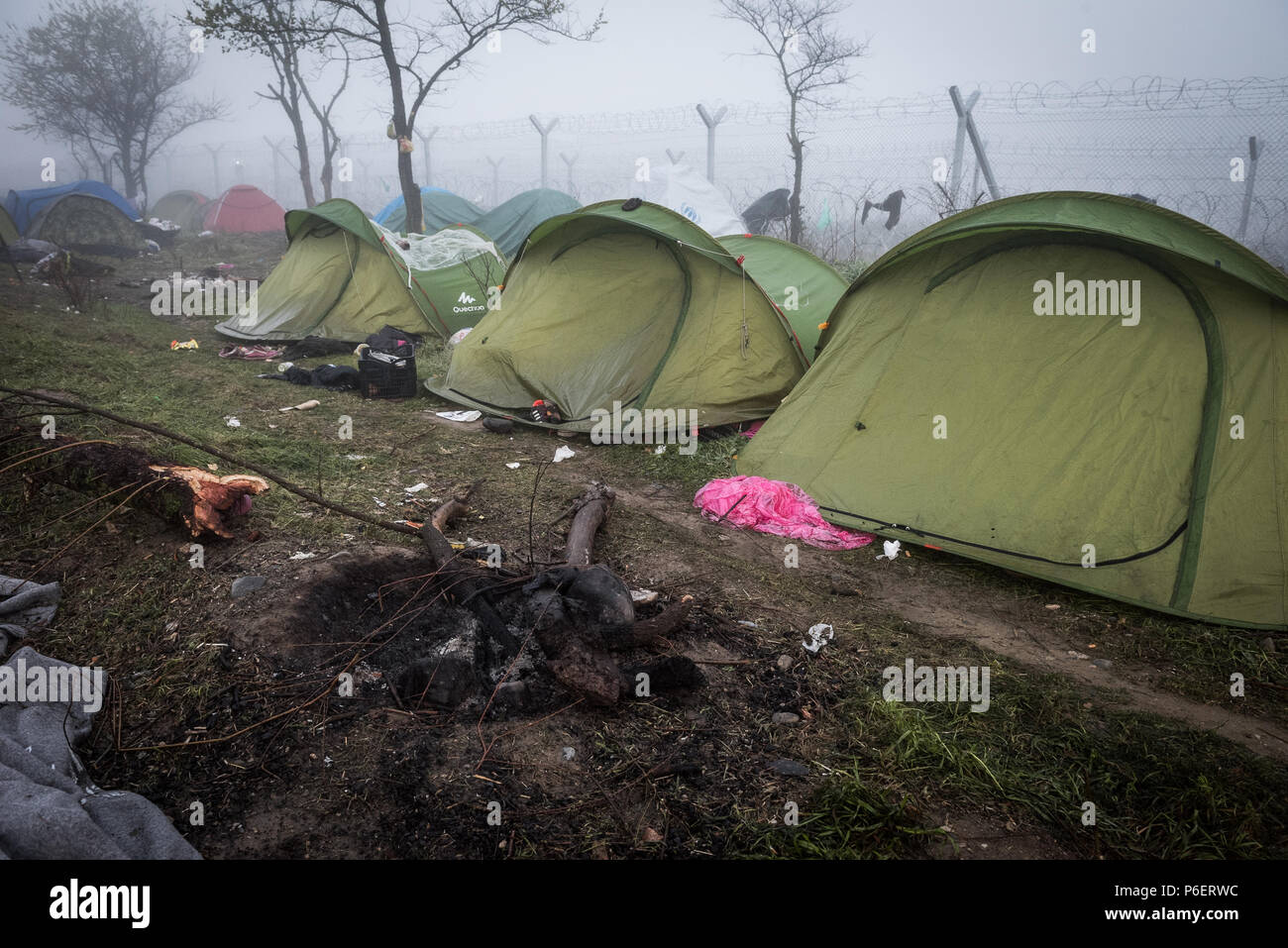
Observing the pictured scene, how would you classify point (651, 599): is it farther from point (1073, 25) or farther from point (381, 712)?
point (1073, 25)

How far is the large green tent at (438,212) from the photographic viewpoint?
16.5 meters

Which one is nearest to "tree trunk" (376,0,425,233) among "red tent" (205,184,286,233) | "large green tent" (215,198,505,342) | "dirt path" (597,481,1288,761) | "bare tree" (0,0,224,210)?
"large green tent" (215,198,505,342)

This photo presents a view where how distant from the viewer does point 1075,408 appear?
4.07 m

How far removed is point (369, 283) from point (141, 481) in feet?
22.1

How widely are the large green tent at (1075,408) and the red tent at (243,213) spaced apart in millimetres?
23593

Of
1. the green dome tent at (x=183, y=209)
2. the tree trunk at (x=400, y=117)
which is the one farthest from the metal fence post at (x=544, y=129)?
the green dome tent at (x=183, y=209)

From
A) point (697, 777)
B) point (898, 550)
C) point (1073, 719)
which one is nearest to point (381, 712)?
point (697, 777)

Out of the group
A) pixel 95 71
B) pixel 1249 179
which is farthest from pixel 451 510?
pixel 95 71

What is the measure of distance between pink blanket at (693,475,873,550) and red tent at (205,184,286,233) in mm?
23198

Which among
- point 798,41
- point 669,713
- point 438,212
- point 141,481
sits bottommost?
point 669,713

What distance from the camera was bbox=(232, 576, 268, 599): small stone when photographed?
323 centimetres

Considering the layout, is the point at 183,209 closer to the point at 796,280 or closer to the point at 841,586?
the point at 796,280

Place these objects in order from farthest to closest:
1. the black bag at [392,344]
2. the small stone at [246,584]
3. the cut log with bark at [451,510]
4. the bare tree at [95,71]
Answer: the bare tree at [95,71] < the black bag at [392,344] < the cut log with bark at [451,510] < the small stone at [246,584]

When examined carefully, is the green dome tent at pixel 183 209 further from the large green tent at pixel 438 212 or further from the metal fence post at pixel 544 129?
the metal fence post at pixel 544 129
